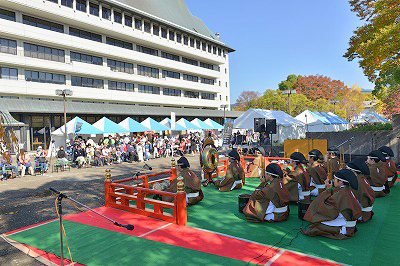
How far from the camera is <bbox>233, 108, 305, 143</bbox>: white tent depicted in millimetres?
22397

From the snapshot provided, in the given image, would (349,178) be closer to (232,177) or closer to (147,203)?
(147,203)

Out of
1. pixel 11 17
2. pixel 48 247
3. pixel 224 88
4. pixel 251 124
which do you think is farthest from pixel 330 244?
pixel 224 88

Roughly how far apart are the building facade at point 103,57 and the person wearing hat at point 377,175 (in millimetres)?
25654

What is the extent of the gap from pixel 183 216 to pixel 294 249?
2.66m

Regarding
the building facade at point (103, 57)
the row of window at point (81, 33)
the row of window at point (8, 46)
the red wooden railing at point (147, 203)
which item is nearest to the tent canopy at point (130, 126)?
the building facade at point (103, 57)

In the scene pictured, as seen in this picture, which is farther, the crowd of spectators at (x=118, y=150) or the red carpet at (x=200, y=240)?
the crowd of spectators at (x=118, y=150)

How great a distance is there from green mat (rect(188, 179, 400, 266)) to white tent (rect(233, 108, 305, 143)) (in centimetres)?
1375

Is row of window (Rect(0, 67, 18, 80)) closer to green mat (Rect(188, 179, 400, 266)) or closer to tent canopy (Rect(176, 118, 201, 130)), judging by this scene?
tent canopy (Rect(176, 118, 201, 130))

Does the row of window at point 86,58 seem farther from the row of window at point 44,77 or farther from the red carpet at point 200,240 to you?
the red carpet at point 200,240

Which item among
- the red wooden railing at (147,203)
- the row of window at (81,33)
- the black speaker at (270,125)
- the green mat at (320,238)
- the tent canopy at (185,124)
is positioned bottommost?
the green mat at (320,238)

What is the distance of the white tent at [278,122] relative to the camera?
73.5 feet

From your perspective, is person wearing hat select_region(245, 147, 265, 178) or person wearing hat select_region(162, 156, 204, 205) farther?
person wearing hat select_region(245, 147, 265, 178)

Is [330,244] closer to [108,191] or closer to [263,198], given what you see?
[263,198]

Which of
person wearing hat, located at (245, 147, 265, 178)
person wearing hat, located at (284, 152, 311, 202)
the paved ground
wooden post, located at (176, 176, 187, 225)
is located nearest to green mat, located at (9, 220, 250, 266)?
the paved ground
